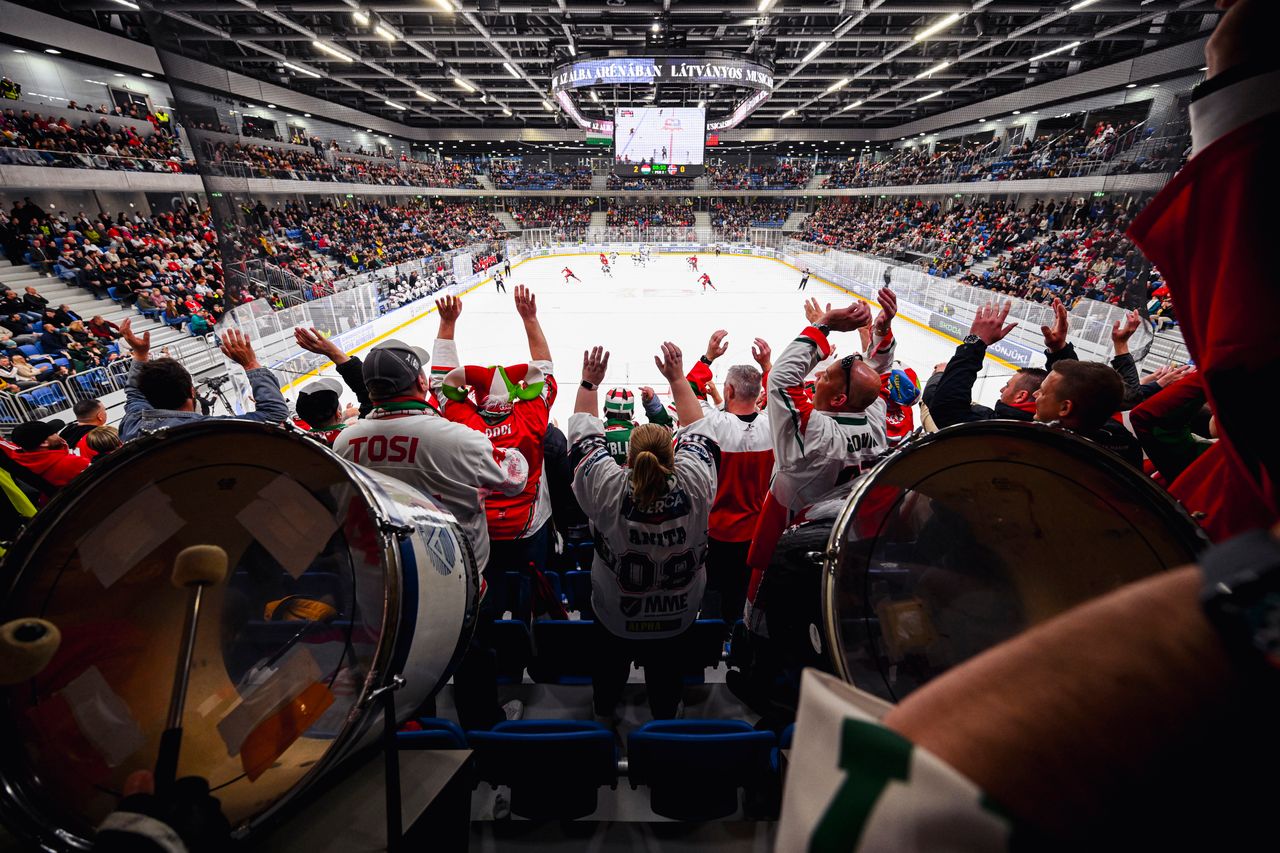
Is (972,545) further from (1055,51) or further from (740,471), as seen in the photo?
(1055,51)

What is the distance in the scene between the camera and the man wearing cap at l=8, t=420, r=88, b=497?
3.29m

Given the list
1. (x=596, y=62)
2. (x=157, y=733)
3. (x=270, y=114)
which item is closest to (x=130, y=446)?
(x=157, y=733)

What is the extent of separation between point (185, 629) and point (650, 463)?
1329mm

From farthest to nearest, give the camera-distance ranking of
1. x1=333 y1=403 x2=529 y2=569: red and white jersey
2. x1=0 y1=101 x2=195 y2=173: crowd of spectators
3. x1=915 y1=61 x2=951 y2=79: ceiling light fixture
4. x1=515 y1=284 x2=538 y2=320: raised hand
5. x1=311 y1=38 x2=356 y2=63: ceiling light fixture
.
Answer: x1=915 y1=61 x2=951 y2=79: ceiling light fixture < x1=311 y1=38 x2=356 y2=63: ceiling light fixture < x1=0 y1=101 x2=195 y2=173: crowd of spectators < x1=515 y1=284 x2=538 y2=320: raised hand < x1=333 y1=403 x2=529 y2=569: red and white jersey

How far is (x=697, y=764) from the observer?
5.91 feet

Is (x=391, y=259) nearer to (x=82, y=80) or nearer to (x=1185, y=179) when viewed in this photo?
(x=82, y=80)

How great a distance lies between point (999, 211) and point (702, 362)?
28.9m

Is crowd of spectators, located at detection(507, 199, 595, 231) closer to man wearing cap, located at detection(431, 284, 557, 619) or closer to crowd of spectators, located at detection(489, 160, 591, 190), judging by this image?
crowd of spectators, located at detection(489, 160, 591, 190)

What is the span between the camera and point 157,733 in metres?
0.97

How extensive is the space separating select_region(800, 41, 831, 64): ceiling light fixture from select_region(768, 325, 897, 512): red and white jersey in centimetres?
1890

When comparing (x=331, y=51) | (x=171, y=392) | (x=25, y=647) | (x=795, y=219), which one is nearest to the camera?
(x=25, y=647)

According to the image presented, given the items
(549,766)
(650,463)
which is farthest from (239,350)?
(549,766)

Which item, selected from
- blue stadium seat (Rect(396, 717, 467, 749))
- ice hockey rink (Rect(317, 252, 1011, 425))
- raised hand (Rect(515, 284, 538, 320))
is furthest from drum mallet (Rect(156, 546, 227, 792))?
ice hockey rink (Rect(317, 252, 1011, 425))

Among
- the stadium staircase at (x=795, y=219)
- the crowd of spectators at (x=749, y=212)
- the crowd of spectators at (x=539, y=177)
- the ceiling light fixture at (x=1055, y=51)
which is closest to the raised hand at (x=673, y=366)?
the ceiling light fixture at (x=1055, y=51)
